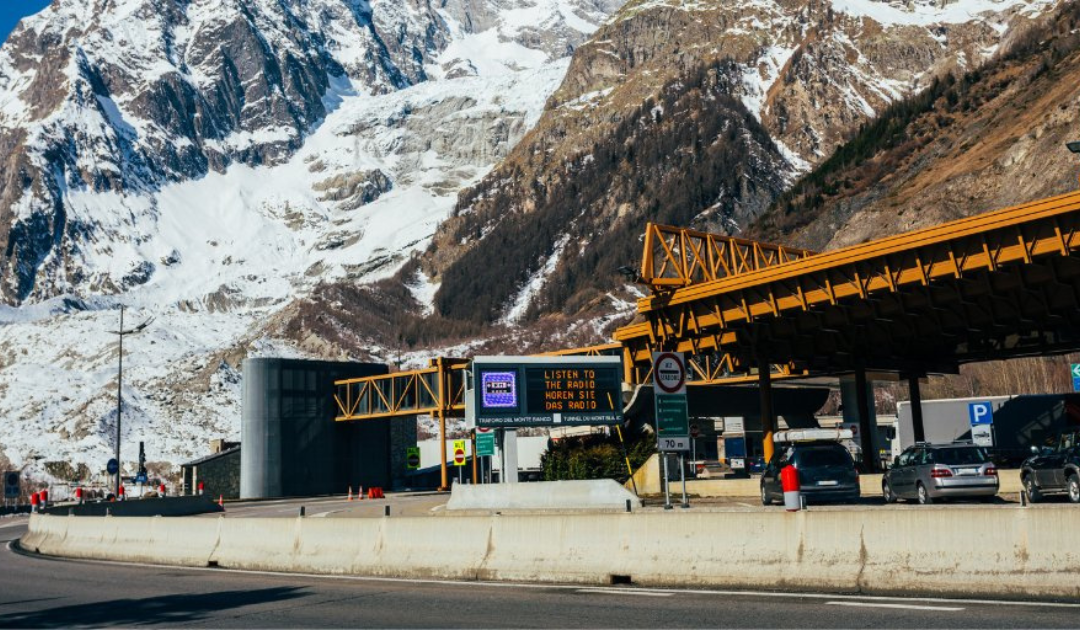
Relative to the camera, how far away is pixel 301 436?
7962 centimetres

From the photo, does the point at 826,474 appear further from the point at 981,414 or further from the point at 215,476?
the point at 215,476

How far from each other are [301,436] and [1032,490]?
60.5 meters

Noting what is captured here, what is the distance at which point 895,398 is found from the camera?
134250 millimetres

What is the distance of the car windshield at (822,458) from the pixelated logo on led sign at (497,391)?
779 inches

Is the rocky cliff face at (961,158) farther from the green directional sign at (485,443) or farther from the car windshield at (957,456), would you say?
the car windshield at (957,456)

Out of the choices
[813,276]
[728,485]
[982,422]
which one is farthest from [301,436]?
[813,276]

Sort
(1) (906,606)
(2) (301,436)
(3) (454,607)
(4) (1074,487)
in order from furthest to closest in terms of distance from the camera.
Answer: (2) (301,436), (4) (1074,487), (3) (454,607), (1) (906,606)

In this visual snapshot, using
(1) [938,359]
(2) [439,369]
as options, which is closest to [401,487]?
(2) [439,369]

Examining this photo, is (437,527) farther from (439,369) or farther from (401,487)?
(401,487)

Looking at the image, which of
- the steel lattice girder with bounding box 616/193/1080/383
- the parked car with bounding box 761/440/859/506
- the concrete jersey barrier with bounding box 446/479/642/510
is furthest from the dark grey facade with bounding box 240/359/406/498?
the parked car with bounding box 761/440/859/506

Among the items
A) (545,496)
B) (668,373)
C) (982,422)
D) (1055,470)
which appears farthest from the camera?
(982,422)

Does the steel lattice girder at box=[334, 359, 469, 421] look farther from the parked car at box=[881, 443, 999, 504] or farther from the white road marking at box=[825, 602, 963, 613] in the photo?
the white road marking at box=[825, 602, 963, 613]

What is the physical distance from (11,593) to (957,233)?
29.3 meters

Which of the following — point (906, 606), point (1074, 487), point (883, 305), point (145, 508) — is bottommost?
point (906, 606)
